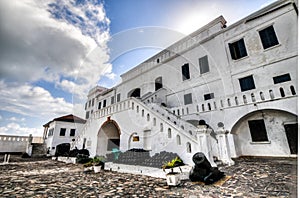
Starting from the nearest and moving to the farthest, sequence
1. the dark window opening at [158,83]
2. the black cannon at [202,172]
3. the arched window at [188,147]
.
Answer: the black cannon at [202,172] → the arched window at [188,147] → the dark window opening at [158,83]

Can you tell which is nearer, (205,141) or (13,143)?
(205,141)

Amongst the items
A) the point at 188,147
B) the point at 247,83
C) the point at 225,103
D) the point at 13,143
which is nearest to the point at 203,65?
the point at 247,83

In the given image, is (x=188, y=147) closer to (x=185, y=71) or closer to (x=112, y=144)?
(x=112, y=144)

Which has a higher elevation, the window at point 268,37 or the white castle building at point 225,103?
the window at point 268,37

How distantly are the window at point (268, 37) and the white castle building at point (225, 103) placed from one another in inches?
2.0

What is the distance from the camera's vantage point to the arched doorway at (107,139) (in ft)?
35.8

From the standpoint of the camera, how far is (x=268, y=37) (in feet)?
30.0

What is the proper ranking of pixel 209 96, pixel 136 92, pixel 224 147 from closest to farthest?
pixel 224 147, pixel 209 96, pixel 136 92

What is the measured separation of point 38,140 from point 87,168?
74.3 ft

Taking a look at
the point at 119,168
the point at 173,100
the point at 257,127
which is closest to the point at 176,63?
the point at 173,100

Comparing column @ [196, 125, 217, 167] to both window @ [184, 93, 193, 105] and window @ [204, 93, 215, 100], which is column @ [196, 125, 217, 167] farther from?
window @ [184, 93, 193, 105]

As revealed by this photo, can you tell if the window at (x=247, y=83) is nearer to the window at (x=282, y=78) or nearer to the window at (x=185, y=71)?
the window at (x=282, y=78)

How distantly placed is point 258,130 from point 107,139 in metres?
10.3

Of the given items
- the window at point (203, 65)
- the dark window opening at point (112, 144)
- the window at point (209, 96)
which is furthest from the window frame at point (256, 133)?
the dark window opening at point (112, 144)
